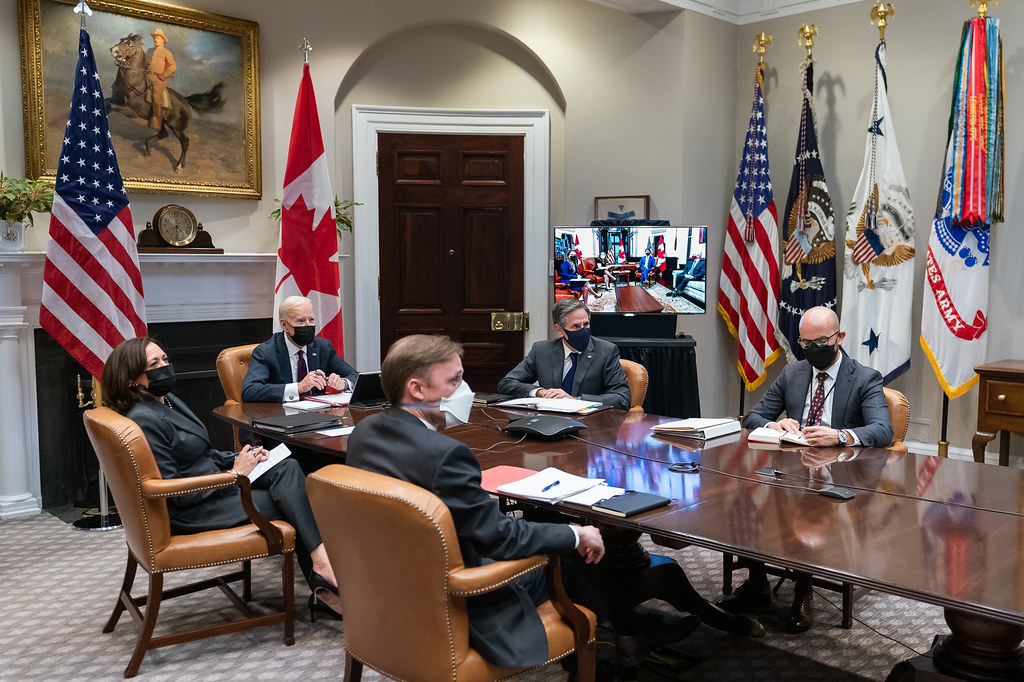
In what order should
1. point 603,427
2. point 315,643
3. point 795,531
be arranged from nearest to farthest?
1. point 795,531
2. point 315,643
3. point 603,427

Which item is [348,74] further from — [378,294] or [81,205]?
[81,205]

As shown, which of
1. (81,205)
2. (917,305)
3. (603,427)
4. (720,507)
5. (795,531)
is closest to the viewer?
(795,531)

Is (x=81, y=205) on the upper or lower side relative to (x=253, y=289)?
upper

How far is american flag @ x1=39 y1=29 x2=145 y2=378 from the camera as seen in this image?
15.2 ft

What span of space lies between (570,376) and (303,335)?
53.2 inches

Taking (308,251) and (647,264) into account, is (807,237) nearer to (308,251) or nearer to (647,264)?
(647,264)

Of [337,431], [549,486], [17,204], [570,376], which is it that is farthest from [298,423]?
[17,204]

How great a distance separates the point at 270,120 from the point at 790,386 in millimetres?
3902

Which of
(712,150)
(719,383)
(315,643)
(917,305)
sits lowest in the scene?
(315,643)

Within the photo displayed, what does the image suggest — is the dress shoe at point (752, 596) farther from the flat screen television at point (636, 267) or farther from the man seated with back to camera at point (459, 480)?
the flat screen television at point (636, 267)

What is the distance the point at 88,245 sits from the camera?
470 cm

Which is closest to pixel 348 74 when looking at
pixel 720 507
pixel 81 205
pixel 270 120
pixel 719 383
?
pixel 270 120

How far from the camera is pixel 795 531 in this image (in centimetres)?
224

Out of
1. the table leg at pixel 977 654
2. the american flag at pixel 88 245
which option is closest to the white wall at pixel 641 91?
the american flag at pixel 88 245
